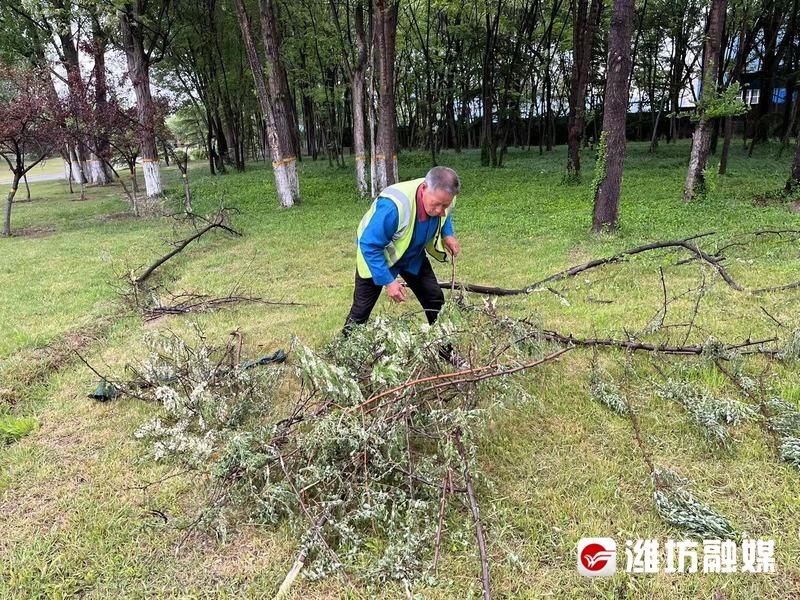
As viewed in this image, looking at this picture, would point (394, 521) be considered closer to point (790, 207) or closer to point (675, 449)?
point (675, 449)

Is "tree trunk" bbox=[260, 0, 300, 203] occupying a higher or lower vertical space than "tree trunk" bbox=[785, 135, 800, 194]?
higher

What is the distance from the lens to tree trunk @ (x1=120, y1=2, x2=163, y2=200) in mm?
14086

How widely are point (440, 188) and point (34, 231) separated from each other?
12.7 metres

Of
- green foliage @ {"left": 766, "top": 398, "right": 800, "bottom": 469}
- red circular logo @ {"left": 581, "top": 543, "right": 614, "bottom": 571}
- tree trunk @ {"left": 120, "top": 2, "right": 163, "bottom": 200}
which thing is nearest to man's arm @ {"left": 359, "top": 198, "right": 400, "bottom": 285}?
red circular logo @ {"left": 581, "top": 543, "right": 614, "bottom": 571}

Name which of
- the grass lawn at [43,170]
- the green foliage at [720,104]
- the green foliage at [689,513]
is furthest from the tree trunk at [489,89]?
the grass lawn at [43,170]

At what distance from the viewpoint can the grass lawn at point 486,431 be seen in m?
2.34

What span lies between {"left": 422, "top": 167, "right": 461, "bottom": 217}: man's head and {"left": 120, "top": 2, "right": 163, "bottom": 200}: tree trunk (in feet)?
42.7

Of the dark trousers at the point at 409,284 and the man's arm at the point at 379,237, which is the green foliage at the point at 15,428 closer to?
the dark trousers at the point at 409,284

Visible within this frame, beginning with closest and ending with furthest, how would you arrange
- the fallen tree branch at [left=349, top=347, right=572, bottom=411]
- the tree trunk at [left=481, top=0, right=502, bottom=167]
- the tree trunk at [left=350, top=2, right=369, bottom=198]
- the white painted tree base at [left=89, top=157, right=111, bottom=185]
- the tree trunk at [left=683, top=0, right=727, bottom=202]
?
the fallen tree branch at [left=349, top=347, right=572, bottom=411] → the tree trunk at [left=683, top=0, right=727, bottom=202] → the tree trunk at [left=350, top=2, right=369, bottom=198] → the tree trunk at [left=481, top=0, right=502, bottom=167] → the white painted tree base at [left=89, top=157, right=111, bottom=185]

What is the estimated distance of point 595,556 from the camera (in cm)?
228

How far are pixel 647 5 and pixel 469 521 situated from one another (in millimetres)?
24674

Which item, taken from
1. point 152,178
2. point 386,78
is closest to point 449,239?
point 386,78

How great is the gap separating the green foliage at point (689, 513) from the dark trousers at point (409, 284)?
1.97 metres

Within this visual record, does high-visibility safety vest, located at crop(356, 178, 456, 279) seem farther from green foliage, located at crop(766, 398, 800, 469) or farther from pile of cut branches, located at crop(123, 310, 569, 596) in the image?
green foliage, located at crop(766, 398, 800, 469)
